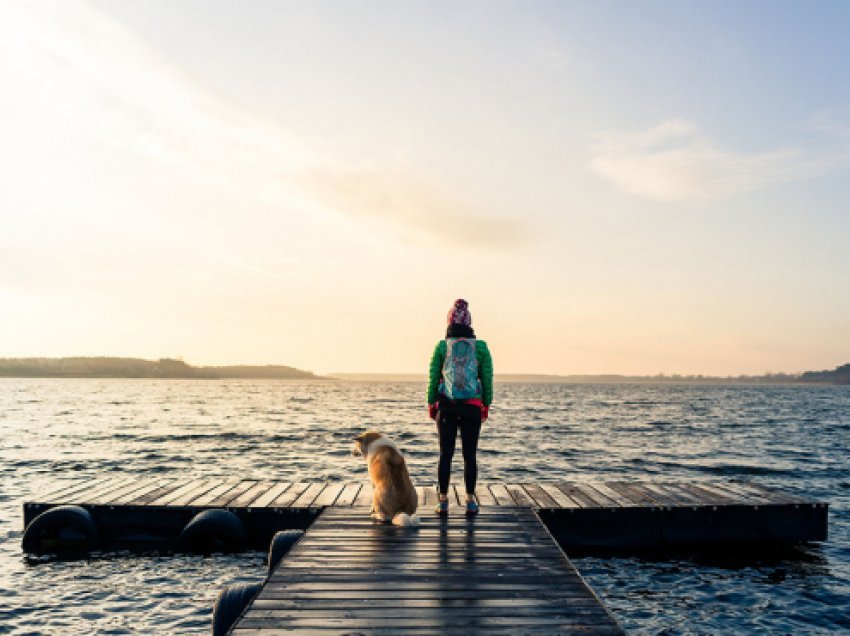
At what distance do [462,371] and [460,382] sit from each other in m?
0.15

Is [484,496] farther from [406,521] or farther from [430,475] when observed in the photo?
[430,475]

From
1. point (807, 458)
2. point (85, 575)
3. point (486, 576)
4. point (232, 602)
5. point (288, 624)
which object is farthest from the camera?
point (807, 458)

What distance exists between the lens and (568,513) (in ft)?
37.3

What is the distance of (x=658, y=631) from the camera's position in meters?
8.82

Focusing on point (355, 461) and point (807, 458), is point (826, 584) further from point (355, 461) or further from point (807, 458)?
point (807, 458)

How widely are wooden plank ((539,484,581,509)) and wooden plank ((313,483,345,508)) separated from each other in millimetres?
4104

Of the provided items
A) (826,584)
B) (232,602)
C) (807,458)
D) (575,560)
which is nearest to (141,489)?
(232,602)

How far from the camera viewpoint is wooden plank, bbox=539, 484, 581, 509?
37.8 feet

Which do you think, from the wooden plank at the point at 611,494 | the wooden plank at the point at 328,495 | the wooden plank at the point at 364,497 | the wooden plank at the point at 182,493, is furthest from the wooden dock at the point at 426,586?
the wooden plank at the point at 182,493

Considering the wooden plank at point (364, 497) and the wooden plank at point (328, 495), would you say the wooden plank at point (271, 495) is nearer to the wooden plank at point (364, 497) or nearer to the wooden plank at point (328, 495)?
the wooden plank at point (328, 495)

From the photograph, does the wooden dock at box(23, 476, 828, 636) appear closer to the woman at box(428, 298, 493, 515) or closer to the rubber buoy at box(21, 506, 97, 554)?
the rubber buoy at box(21, 506, 97, 554)

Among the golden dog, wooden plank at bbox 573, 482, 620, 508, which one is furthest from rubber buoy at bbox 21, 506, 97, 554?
wooden plank at bbox 573, 482, 620, 508

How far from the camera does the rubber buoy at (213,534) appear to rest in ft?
36.3

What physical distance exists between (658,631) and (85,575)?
9.00 meters
